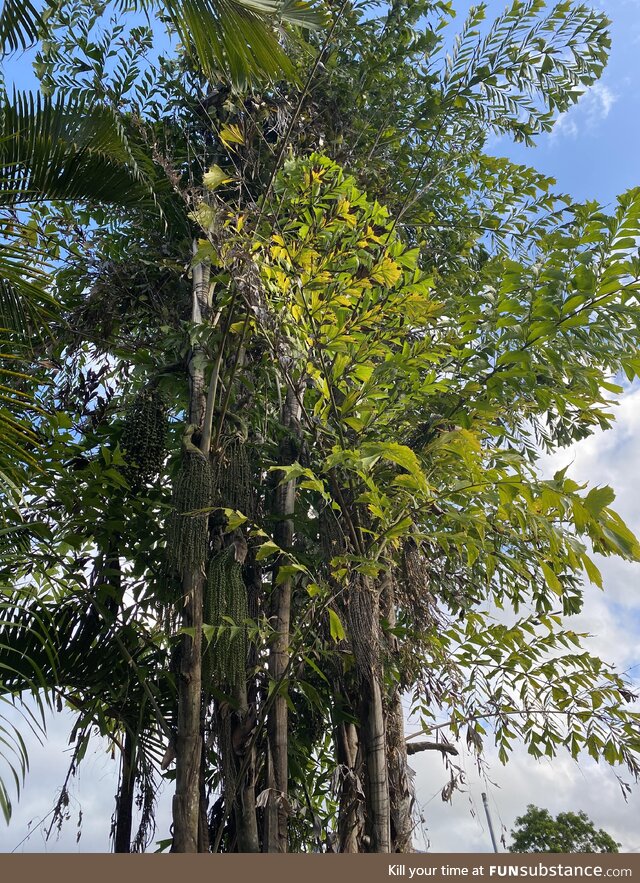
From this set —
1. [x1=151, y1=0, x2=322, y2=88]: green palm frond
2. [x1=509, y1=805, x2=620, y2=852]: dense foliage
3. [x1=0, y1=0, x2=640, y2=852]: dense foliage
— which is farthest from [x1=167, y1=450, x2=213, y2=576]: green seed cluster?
[x1=509, y1=805, x2=620, y2=852]: dense foliage

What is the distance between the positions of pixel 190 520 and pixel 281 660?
35.2 inches

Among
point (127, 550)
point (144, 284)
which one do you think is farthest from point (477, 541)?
point (144, 284)

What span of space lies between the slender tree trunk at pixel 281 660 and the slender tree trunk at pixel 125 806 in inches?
27.6

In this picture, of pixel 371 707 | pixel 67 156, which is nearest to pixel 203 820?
pixel 371 707

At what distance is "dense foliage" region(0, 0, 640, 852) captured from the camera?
282 centimetres

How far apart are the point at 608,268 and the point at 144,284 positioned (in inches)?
106

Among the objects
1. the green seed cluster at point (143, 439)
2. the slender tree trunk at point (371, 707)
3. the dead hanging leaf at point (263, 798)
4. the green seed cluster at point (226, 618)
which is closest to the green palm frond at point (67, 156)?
the green seed cluster at point (143, 439)

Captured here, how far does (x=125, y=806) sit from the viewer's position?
3.61 m

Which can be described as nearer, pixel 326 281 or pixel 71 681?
pixel 326 281

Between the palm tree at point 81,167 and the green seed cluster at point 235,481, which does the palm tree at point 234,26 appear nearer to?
the palm tree at point 81,167

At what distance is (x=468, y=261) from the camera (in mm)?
4934

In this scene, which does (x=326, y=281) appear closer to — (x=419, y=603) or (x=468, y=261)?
(x=419, y=603)

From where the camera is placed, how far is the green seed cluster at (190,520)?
9.77 ft

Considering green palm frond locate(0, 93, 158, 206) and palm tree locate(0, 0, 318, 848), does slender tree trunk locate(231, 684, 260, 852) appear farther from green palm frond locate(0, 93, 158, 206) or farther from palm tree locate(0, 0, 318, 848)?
→ green palm frond locate(0, 93, 158, 206)
